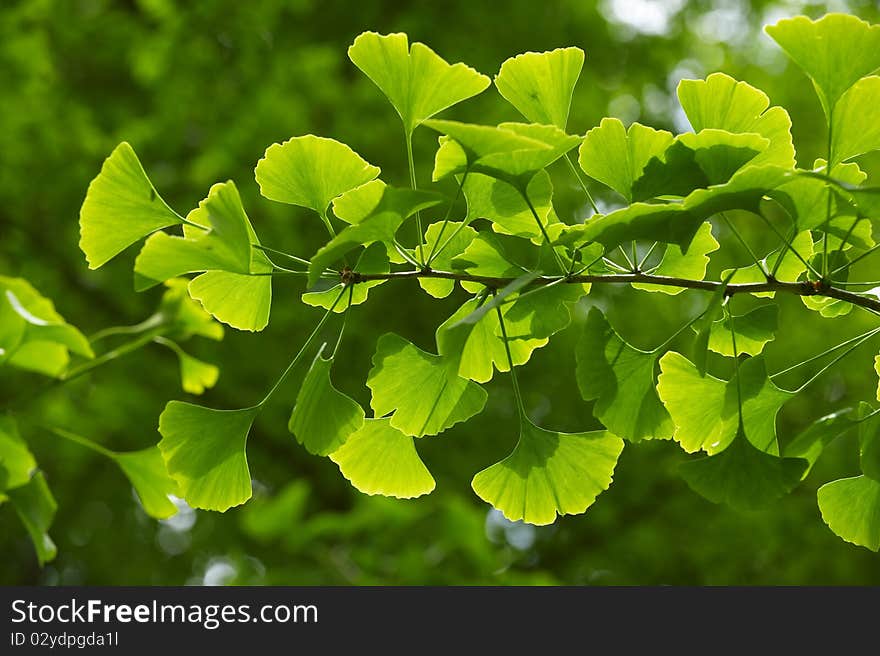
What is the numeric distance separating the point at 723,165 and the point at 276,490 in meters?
3.06

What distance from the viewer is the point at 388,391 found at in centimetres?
56

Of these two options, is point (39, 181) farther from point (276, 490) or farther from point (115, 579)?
point (115, 579)

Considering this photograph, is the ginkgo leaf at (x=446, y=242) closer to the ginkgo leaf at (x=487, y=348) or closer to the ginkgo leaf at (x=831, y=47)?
the ginkgo leaf at (x=487, y=348)

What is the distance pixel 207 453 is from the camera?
59 centimetres

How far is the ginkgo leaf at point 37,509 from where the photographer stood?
69 centimetres

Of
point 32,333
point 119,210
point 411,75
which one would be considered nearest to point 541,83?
point 411,75

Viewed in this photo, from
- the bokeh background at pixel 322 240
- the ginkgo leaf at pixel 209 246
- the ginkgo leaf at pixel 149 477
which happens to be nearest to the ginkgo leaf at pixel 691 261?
the ginkgo leaf at pixel 209 246

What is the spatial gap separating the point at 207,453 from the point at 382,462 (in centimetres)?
12

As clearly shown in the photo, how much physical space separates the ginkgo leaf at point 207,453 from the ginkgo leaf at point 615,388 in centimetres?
22

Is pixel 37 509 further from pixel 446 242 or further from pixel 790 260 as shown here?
pixel 790 260

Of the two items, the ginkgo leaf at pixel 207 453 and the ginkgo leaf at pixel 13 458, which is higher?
the ginkgo leaf at pixel 13 458

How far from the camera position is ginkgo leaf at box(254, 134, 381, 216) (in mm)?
531

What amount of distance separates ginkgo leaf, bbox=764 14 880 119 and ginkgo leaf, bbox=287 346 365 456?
32cm

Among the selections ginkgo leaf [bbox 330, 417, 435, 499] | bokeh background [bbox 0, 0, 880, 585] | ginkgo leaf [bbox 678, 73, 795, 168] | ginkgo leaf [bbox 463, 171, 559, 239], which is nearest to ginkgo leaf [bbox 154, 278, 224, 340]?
ginkgo leaf [bbox 330, 417, 435, 499]
